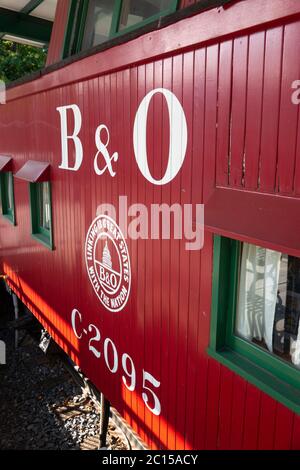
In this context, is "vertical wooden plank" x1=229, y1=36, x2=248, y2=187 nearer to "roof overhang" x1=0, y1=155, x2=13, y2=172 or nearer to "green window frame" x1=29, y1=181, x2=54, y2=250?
"green window frame" x1=29, y1=181, x2=54, y2=250

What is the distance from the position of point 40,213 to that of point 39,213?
28 mm

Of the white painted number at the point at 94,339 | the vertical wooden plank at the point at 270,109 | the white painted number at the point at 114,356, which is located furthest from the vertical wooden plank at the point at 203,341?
the white painted number at the point at 94,339

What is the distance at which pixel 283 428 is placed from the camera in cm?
218

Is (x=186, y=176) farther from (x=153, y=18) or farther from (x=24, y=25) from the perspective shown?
(x=24, y=25)

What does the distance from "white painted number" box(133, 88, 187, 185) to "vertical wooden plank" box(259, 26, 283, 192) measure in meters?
0.68

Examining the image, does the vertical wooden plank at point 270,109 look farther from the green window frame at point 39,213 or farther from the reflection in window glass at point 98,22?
the green window frame at point 39,213

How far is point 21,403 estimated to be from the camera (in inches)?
245

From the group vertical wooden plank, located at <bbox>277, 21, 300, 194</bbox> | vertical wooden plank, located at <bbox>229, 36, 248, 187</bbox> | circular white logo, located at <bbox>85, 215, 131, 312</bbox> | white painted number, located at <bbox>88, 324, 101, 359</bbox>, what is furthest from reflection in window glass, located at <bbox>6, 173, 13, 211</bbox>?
vertical wooden plank, located at <bbox>277, 21, 300, 194</bbox>

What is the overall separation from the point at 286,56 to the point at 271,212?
0.76 m

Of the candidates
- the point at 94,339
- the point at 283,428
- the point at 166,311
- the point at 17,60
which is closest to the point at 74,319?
the point at 94,339

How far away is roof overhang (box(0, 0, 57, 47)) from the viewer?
7613mm

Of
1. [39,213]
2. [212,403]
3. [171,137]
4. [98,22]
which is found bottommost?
[212,403]

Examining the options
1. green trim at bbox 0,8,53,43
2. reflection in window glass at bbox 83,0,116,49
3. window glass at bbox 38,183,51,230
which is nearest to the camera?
reflection in window glass at bbox 83,0,116,49
